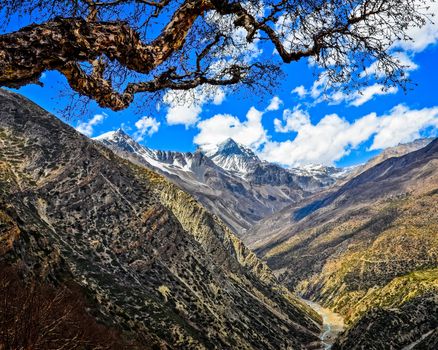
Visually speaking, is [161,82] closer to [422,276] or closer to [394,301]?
[394,301]

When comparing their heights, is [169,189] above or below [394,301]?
above

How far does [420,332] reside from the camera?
99.8m

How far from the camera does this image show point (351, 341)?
379ft

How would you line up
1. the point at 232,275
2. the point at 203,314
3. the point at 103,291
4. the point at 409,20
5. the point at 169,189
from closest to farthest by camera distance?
the point at 409,20
the point at 103,291
the point at 203,314
the point at 232,275
the point at 169,189

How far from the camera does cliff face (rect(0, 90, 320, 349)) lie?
8194cm

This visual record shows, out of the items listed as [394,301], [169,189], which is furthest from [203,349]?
[394,301]

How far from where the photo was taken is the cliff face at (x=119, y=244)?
269 feet

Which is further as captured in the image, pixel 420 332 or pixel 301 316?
pixel 301 316

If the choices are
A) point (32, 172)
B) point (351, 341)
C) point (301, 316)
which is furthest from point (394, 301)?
point (32, 172)

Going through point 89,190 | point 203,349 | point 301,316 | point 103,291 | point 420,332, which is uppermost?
point 89,190

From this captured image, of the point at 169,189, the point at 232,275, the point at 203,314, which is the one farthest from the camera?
the point at 169,189

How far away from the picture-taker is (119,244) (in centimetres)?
10750

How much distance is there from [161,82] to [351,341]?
409 ft

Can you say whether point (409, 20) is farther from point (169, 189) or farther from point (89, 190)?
point (169, 189)
